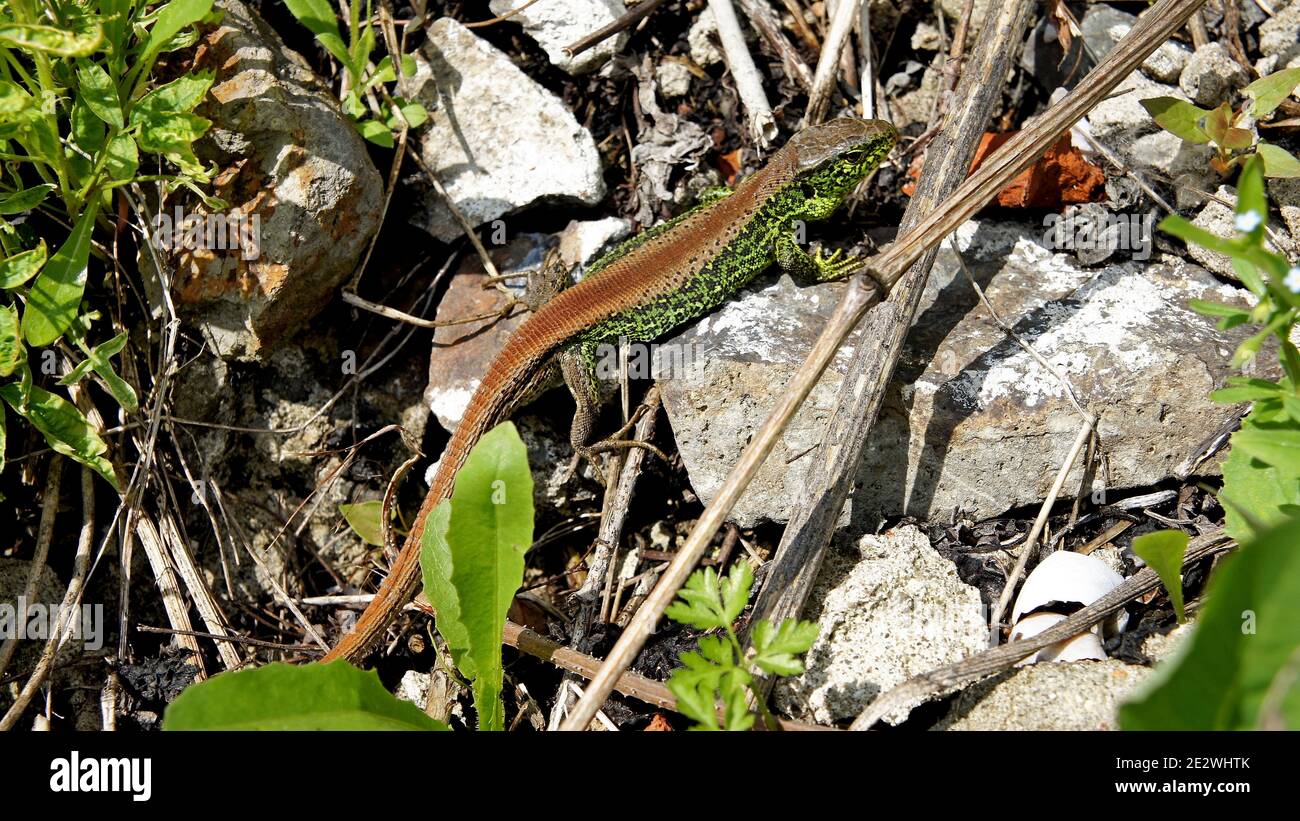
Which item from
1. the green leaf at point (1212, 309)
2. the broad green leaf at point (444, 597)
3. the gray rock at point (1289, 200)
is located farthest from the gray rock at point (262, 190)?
the gray rock at point (1289, 200)

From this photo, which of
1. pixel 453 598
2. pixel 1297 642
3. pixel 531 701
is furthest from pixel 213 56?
pixel 1297 642

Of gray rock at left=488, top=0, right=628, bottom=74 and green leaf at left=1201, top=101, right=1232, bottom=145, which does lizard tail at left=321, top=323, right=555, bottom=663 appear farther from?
green leaf at left=1201, top=101, right=1232, bottom=145

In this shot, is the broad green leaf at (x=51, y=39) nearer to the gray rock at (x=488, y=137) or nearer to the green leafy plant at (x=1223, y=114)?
the gray rock at (x=488, y=137)

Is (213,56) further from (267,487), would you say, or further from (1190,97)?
(1190,97)

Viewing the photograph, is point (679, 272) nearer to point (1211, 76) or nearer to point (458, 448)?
point (458, 448)

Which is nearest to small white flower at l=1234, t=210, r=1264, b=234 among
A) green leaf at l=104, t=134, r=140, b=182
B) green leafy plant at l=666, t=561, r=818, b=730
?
green leafy plant at l=666, t=561, r=818, b=730
